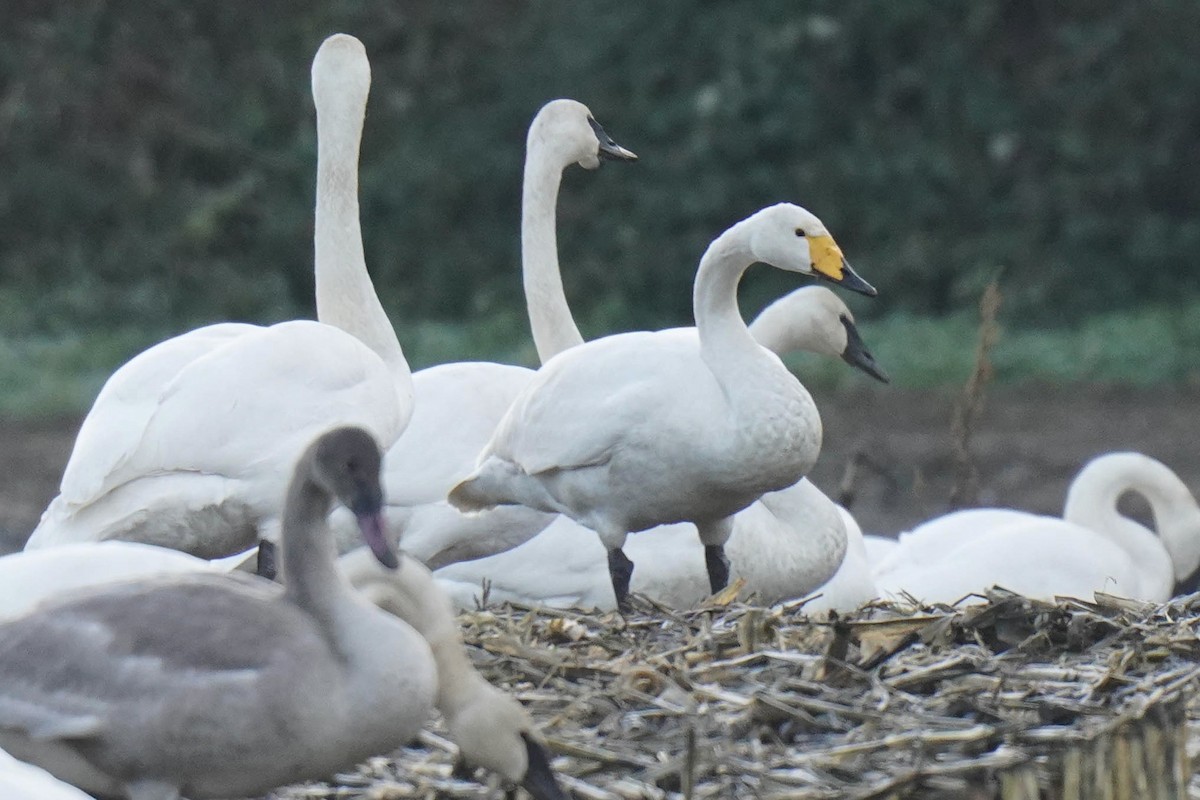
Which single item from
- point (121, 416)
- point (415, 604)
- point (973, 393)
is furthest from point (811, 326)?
point (415, 604)

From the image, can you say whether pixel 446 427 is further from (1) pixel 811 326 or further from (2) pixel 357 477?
(2) pixel 357 477

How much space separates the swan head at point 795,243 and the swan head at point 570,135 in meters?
1.53

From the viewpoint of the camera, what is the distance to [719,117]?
1437 centimetres

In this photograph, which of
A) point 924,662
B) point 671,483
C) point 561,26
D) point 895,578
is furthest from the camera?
point 561,26

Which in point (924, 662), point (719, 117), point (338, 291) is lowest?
point (924, 662)

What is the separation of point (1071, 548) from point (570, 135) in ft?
6.64

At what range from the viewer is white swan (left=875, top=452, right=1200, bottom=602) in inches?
266

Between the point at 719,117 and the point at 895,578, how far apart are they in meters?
7.67

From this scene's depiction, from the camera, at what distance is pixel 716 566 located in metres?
5.78

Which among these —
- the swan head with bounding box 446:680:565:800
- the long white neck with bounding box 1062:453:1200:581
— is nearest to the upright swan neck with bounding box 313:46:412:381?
the long white neck with bounding box 1062:453:1200:581

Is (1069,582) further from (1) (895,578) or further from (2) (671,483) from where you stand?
(2) (671,483)

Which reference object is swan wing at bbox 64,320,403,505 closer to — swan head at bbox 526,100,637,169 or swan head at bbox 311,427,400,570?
swan head at bbox 526,100,637,169

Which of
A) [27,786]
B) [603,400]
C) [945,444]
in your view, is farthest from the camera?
[945,444]

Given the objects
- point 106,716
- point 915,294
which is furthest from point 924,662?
point 915,294
